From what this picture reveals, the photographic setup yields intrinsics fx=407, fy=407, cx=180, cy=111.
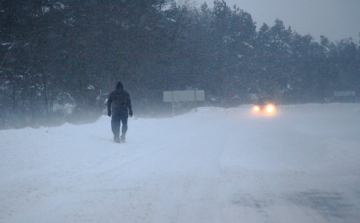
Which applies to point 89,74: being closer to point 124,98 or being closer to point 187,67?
point 187,67

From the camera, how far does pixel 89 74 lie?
1468 inches

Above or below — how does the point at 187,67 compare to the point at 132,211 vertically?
above

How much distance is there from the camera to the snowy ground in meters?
6.30

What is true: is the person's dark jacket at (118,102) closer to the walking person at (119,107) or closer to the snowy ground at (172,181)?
the walking person at (119,107)

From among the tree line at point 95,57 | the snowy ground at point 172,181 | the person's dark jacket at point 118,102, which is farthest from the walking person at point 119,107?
the tree line at point 95,57

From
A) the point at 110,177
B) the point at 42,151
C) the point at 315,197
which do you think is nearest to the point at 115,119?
the point at 42,151

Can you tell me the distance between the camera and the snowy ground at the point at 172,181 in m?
6.30

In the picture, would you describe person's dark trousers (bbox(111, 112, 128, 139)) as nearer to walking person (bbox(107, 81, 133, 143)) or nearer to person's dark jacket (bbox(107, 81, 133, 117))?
walking person (bbox(107, 81, 133, 143))

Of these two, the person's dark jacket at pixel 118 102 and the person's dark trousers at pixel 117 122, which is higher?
the person's dark jacket at pixel 118 102

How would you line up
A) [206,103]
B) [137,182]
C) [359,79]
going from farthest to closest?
[359,79], [206,103], [137,182]

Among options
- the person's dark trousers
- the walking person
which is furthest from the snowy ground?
the walking person

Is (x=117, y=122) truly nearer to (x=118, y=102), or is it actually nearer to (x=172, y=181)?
(x=118, y=102)

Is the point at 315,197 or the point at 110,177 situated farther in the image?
the point at 110,177

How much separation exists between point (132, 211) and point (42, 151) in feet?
14.5
